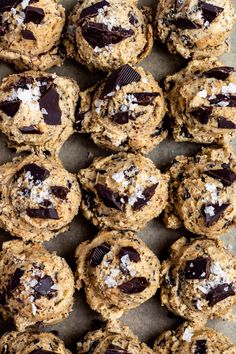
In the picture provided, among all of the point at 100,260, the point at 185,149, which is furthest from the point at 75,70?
the point at 100,260

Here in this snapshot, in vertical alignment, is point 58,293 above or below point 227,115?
below

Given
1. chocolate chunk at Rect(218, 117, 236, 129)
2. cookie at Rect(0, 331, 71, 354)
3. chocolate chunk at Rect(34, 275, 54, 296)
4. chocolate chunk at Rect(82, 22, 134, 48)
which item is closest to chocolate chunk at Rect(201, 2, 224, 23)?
chocolate chunk at Rect(82, 22, 134, 48)

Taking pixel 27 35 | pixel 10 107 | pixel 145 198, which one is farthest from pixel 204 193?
pixel 27 35

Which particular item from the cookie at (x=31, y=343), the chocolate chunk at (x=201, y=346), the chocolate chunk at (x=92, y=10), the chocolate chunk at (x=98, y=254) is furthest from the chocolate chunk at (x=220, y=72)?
the cookie at (x=31, y=343)

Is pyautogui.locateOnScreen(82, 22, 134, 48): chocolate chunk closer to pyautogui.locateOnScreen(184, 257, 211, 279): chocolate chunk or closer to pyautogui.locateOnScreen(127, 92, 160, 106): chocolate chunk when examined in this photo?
pyautogui.locateOnScreen(127, 92, 160, 106): chocolate chunk

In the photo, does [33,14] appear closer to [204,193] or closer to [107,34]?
[107,34]

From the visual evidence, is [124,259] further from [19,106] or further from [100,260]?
[19,106]

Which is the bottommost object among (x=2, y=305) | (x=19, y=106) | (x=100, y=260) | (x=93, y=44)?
(x=2, y=305)
